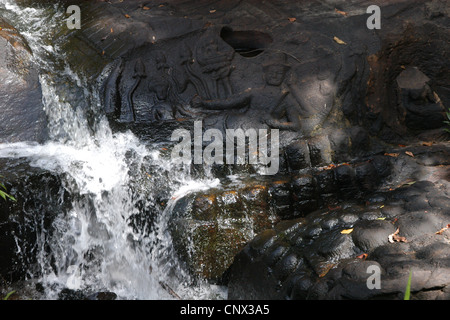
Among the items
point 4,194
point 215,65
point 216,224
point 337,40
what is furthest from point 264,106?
point 4,194

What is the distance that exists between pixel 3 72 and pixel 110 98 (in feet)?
3.41

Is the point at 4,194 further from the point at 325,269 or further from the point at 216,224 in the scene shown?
the point at 325,269

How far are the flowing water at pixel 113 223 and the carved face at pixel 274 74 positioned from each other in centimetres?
119

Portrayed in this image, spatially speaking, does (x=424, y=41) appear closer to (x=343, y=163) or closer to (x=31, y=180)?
(x=343, y=163)

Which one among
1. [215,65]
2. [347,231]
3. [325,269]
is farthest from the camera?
[215,65]

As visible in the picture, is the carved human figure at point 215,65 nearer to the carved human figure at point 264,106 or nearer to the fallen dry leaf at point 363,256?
the carved human figure at point 264,106

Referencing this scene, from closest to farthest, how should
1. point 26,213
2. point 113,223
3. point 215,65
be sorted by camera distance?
point 26,213 → point 113,223 → point 215,65

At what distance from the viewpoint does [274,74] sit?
4855 mm

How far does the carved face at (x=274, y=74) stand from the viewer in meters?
4.81

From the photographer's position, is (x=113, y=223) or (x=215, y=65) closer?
(x=113, y=223)

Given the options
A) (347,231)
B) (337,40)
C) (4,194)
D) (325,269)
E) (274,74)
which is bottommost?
→ (325,269)

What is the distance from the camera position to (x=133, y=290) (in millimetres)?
4055

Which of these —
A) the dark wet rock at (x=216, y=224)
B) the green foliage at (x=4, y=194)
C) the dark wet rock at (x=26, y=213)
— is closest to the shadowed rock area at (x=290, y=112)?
the dark wet rock at (x=216, y=224)

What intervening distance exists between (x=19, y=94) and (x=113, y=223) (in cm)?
160
